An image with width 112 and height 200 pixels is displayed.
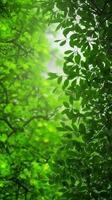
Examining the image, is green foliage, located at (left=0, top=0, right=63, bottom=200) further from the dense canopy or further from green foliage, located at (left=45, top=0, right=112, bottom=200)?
green foliage, located at (left=45, top=0, right=112, bottom=200)

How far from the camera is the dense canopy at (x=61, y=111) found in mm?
3715

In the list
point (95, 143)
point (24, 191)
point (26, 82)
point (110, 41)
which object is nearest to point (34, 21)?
point (26, 82)

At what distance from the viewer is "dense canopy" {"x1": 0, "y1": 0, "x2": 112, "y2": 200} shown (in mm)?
3715

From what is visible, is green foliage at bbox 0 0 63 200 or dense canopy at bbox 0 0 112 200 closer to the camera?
dense canopy at bbox 0 0 112 200

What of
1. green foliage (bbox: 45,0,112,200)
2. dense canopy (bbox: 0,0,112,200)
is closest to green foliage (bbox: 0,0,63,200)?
dense canopy (bbox: 0,0,112,200)

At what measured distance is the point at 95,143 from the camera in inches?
147

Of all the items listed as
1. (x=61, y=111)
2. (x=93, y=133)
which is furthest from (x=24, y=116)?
(x=93, y=133)

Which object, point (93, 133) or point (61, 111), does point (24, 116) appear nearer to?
point (61, 111)

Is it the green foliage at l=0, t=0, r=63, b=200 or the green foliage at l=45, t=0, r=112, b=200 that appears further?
the green foliage at l=0, t=0, r=63, b=200

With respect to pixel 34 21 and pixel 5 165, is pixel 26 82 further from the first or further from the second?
pixel 5 165

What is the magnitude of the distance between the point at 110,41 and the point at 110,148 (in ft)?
4.09

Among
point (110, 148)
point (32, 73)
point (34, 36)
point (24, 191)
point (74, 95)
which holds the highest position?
point (34, 36)

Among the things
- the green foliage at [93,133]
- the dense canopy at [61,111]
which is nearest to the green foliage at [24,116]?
the dense canopy at [61,111]

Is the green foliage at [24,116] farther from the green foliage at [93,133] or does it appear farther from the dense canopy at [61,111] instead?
the green foliage at [93,133]
